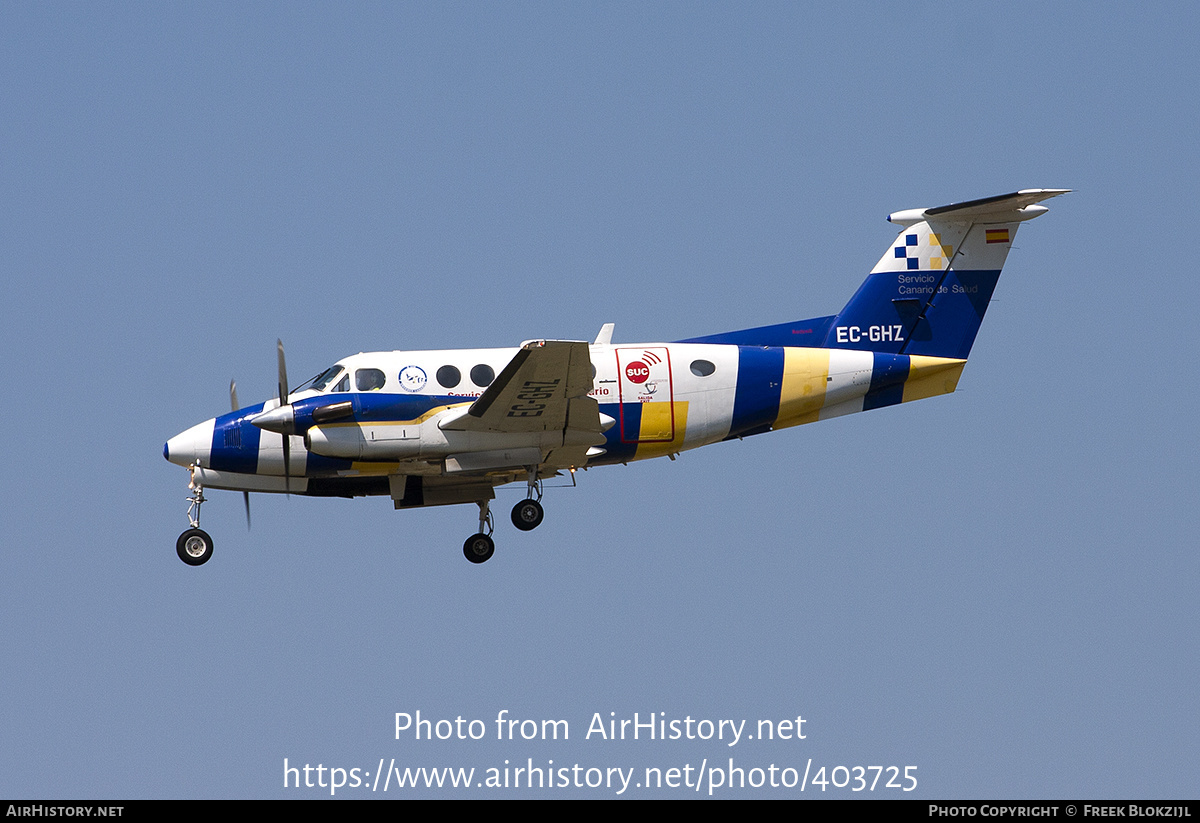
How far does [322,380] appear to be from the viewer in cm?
2803

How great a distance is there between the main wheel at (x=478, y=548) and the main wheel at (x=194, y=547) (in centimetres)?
467

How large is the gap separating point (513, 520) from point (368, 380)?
3.68 metres

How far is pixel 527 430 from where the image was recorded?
2764cm

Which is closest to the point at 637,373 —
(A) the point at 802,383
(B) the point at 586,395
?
(B) the point at 586,395

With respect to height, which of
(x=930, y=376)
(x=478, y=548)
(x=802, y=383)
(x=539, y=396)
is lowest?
(x=478, y=548)

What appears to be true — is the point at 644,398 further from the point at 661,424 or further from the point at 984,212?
the point at 984,212

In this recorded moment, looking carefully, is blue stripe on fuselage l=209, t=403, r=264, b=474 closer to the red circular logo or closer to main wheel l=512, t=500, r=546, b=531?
main wheel l=512, t=500, r=546, b=531

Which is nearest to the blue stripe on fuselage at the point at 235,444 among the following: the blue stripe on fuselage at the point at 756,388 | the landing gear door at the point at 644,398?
the landing gear door at the point at 644,398

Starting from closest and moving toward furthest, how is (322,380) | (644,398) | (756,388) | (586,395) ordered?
(586,395) → (322,380) → (644,398) → (756,388)

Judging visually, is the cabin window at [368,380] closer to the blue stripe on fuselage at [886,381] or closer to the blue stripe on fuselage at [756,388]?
the blue stripe on fuselage at [756,388]

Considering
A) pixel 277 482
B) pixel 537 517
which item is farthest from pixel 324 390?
pixel 537 517
